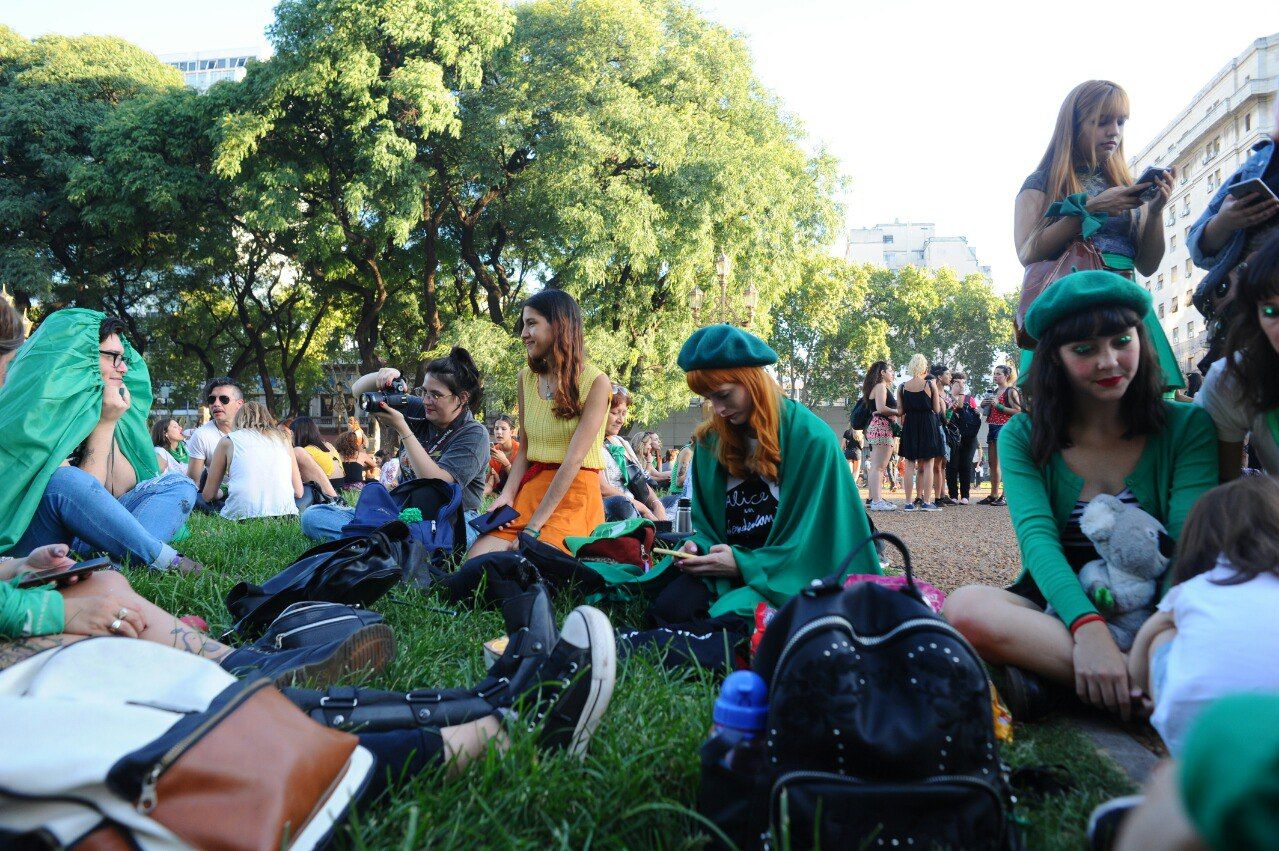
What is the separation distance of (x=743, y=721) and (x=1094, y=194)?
122 inches

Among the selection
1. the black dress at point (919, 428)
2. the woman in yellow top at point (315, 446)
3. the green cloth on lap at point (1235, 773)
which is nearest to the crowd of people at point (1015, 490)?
the green cloth on lap at point (1235, 773)

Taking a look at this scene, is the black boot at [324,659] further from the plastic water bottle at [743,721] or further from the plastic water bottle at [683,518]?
the plastic water bottle at [683,518]

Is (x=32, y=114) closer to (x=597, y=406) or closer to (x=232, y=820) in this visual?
(x=597, y=406)

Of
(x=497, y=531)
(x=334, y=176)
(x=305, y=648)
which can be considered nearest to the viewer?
(x=305, y=648)

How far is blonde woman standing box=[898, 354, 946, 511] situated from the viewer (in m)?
10.5

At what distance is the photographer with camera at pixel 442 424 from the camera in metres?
5.27

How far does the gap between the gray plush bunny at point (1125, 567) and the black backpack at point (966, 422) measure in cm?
1024

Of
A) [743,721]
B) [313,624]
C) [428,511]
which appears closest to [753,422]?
[313,624]

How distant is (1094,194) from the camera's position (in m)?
3.66

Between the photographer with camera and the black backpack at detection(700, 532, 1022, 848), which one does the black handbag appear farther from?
the photographer with camera

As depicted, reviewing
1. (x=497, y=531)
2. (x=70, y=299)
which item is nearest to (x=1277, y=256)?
(x=497, y=531)

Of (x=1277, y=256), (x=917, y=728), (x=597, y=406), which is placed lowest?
(x=917, y=728)

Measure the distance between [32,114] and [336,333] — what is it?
9.92 meters

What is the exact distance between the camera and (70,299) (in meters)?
21.2
